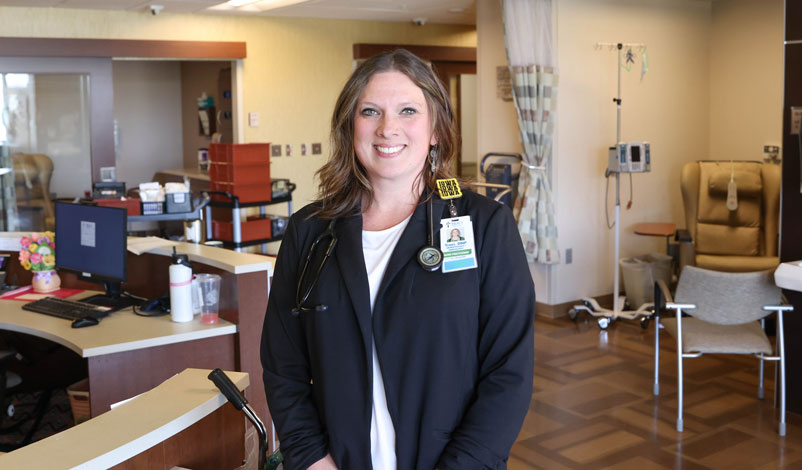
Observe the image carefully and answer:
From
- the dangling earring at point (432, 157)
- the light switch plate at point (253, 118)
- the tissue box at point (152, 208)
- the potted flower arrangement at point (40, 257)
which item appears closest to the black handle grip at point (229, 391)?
the dangling earring at point (432, 157)

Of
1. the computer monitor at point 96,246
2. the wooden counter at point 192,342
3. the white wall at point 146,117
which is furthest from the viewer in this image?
the white wall at point 146,117

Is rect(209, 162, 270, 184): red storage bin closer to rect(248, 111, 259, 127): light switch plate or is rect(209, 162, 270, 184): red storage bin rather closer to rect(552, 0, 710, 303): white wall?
rect(248, 111, 259, 127): light switch plate

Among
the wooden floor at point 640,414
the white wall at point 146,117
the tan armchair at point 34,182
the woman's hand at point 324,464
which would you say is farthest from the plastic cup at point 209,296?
the white wall at point 146,117

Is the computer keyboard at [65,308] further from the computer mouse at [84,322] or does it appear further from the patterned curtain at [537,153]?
the patterned curtain at [537,153]

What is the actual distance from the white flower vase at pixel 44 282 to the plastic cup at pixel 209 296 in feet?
3.78

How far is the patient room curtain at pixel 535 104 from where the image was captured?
Result: 21.4ft

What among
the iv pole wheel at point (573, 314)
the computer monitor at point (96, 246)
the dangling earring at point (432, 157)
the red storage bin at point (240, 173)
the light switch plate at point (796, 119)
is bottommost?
the iv pole wheel at point (573, 314)

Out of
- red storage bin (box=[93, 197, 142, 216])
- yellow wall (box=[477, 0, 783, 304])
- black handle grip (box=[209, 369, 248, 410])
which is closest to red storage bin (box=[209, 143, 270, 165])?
red storage bin (box=[93, 197, 142, 216])

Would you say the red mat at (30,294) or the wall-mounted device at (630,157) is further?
the wall-mounted device at (630,157)

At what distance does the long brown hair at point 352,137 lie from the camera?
6.04ft

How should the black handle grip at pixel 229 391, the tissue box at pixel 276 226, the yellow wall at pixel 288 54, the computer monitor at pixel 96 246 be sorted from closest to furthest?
the black handle grip at pixel 229 391 < the computer monitor at pixel 96 246 < the tissue box at pixel 276 226 < the yellow wall at pixel 288 54

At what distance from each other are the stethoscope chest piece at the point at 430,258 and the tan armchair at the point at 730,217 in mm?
5374

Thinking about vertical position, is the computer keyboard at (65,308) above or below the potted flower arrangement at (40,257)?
below

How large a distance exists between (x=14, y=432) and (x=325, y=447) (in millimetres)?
3375
